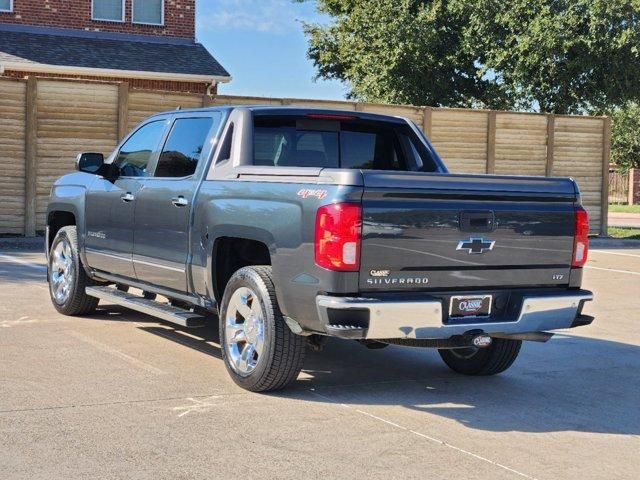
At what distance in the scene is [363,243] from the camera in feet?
19.4

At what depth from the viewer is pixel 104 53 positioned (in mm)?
24719

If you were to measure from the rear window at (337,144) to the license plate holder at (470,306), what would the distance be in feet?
6.02

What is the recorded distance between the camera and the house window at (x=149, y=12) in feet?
86.9

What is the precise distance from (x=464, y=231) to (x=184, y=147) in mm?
2604

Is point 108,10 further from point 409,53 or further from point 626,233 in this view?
point 626,233

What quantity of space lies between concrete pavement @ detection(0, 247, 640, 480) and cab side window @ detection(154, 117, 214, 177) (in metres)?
1.43

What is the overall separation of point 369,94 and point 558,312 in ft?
80.7

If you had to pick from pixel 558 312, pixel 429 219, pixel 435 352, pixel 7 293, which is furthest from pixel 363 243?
pixel 7 293

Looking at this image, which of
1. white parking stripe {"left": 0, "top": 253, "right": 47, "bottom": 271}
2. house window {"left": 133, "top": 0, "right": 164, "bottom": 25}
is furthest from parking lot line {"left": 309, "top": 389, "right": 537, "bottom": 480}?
house window {"left": 133, "top": 0, "right": 164, "bottom": 25}

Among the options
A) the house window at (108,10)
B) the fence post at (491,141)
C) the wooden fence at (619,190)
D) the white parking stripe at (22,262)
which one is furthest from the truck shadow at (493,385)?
the wooden fence at (619,190)

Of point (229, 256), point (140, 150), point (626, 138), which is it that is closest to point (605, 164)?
point (140, 150)

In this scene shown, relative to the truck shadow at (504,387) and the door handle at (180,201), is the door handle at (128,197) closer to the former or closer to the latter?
the door handle at (180,201)

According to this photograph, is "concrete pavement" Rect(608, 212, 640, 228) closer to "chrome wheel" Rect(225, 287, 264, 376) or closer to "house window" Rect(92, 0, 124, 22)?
"house window" Rect(92, 0, 124, 22)

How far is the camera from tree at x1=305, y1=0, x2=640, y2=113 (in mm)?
26500
